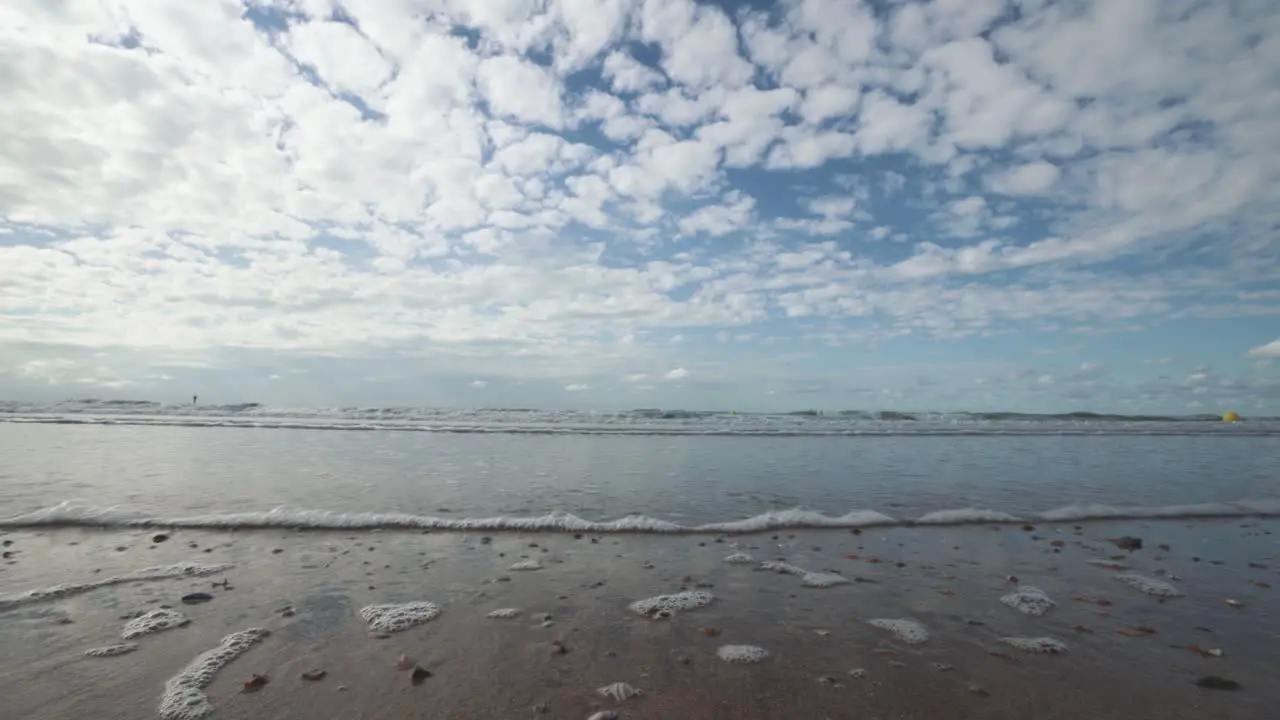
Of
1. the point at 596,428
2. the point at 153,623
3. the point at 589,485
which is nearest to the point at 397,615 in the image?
the point at 153,623

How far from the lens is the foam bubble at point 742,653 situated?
438 cm

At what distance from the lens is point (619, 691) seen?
3.89 meters


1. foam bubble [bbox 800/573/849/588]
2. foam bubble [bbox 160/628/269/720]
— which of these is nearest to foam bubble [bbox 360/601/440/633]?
foam bubble [bbox 160/628/269/720]

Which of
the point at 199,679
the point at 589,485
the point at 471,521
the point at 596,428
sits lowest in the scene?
the point at 199,679

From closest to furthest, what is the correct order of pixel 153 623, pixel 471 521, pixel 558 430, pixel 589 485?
pixel 153 623
pixel 471 521
pixel 589 485
pixel 558 430

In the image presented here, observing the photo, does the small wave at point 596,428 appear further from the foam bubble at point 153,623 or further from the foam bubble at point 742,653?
the foam bubble at point 742,653

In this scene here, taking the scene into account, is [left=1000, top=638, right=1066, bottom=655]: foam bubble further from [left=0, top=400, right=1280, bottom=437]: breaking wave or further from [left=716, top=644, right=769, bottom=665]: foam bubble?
[left=0, top=400, right=1280, bottom=437]: breaking wave

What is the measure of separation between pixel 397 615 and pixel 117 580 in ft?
11.2

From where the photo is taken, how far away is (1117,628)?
505cm

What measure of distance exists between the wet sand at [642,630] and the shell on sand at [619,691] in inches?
3.5

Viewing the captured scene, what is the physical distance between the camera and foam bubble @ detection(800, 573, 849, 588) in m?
6.21

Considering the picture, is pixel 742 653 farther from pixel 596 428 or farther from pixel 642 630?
pixel 596 428

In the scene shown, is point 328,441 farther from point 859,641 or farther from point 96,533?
point 859,641

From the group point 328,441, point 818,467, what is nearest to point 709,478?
point 818,467
